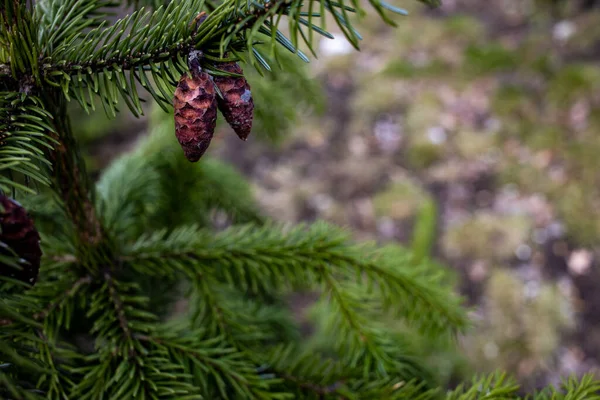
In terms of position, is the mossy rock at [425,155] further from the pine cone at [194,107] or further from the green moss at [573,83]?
the pine cone at [194,107]

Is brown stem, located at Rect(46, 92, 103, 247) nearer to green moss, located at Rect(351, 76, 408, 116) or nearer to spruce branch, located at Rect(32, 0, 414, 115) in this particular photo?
spruce branch, located at Rect(32, 0, 414, 115)

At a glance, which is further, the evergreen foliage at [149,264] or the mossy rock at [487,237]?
the mossy rock at [487,237]

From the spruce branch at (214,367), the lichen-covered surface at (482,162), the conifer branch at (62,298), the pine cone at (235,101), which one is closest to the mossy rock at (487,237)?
the lichen-covered surface at (482,162)

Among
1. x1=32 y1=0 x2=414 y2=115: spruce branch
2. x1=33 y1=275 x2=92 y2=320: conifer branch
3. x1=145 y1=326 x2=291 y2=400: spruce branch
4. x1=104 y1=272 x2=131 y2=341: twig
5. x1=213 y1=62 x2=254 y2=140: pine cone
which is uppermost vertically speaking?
x1=32 y1=0 x2=414 y2=115: spruce branch

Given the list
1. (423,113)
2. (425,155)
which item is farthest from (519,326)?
(423,113)

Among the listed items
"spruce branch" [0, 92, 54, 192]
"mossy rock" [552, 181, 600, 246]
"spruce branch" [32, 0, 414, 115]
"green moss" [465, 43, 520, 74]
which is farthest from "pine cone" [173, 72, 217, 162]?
"green moss" [465, 43, 520, 74]
